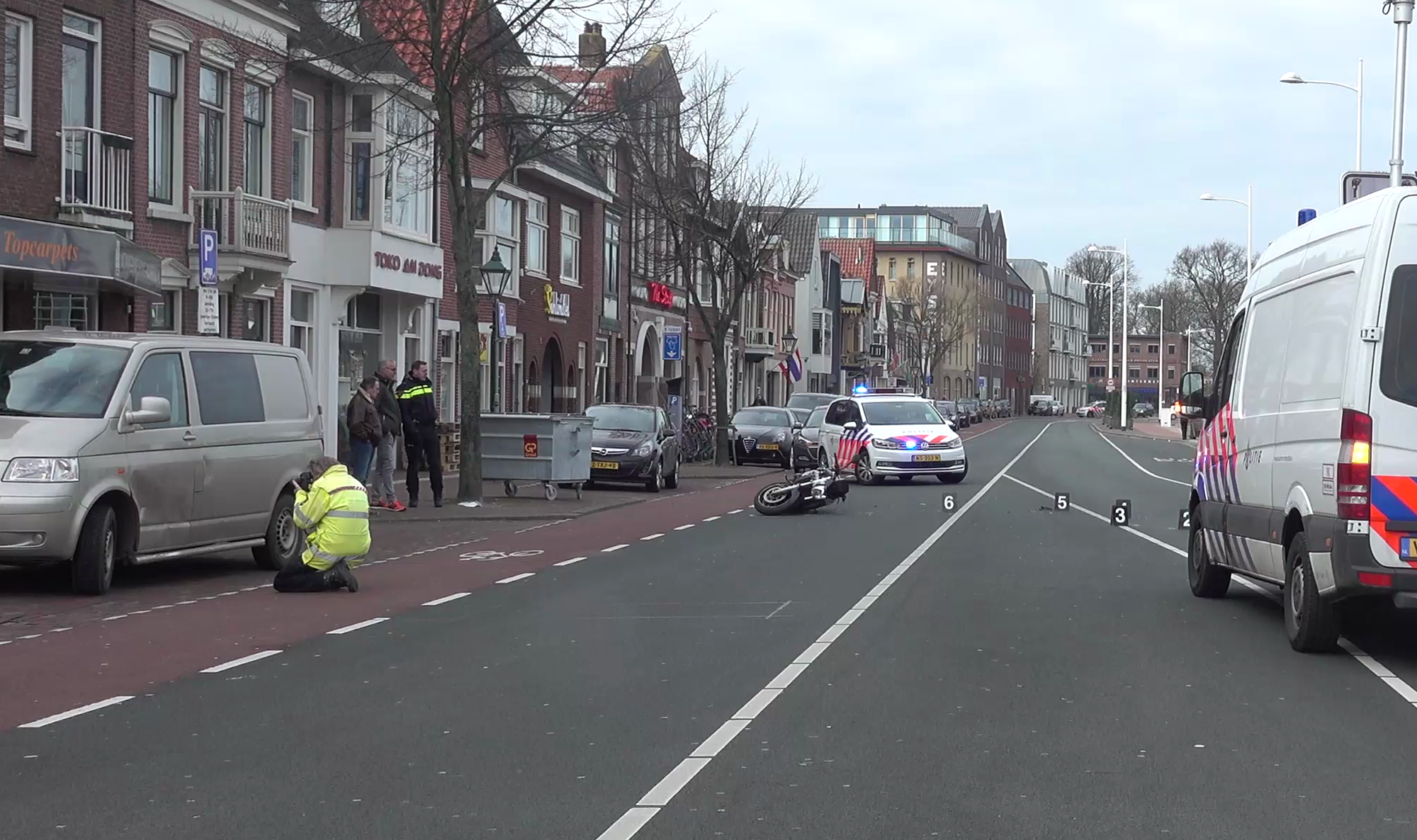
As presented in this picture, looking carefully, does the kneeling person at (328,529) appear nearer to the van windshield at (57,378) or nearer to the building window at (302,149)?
the van windshield at (57,378)

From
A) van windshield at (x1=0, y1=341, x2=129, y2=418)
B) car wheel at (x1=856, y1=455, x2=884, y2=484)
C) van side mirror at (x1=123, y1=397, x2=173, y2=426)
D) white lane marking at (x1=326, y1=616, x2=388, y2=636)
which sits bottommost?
white lane marking at (x1=326, y1=616, x2=388, y2=636)

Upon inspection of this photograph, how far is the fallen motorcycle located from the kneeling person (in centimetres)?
1129

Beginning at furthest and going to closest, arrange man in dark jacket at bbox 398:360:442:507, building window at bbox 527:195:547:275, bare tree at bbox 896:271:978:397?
1. bare tree at bbox 896:271:978:397
2. building window at bbox 527:195:547:275
3. man in dark jacket at bbox 398:360:442:507

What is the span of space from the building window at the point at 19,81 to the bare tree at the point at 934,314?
90797 mm

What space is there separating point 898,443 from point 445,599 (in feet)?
67.9

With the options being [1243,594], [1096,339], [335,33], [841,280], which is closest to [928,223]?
[841,280]

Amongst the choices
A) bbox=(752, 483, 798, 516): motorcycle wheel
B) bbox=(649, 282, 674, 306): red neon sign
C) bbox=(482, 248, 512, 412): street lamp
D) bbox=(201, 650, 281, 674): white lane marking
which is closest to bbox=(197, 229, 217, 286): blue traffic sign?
bbox=(201, 650, 281, 674): white lane marking

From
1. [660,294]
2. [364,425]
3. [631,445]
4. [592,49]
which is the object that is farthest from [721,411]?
[364,425]

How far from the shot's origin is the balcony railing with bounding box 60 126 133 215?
2220 centimetres

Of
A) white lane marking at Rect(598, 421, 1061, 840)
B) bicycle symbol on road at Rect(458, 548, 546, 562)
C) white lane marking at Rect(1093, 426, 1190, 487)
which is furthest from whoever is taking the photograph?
white lane marking at Rect(1093, 426, 1190, 487)

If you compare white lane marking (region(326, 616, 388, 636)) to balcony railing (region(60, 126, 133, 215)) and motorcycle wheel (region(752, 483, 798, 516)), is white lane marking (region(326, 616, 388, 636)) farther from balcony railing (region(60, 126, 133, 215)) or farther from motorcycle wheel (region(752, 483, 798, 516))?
motorcycle wheel (region(752, 483, 798, 516))

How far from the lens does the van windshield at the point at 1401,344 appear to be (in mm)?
9750

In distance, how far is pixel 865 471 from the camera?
34375 mm

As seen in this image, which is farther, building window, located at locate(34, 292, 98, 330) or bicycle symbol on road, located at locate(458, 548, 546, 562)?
building window, located at locate(34, 292, 98, 330)
